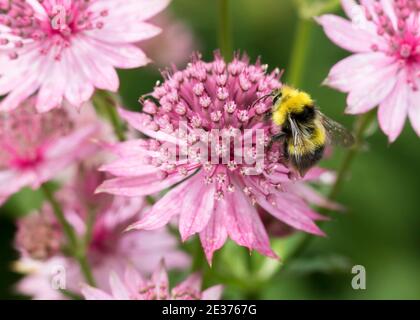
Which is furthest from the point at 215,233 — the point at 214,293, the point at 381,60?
the point at 381,60

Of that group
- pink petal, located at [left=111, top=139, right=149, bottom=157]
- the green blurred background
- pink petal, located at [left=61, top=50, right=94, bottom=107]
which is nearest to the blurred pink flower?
the green blurred background

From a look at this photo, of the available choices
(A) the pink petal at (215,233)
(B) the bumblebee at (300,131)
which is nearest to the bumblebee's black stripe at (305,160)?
(B) the bumblebee at (300,131)

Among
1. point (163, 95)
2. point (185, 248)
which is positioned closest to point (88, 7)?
point (163, 95)

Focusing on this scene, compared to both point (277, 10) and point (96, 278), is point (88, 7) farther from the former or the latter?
point (277, 10)

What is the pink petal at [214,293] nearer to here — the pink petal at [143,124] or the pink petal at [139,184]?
the pink petal at [139,184]

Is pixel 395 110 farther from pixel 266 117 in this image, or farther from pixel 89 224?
pixel 89 224

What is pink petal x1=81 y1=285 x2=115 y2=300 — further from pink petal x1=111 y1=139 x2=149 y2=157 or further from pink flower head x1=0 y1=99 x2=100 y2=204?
pink flower head x1=0 y1=99 x2=100 y2=204
